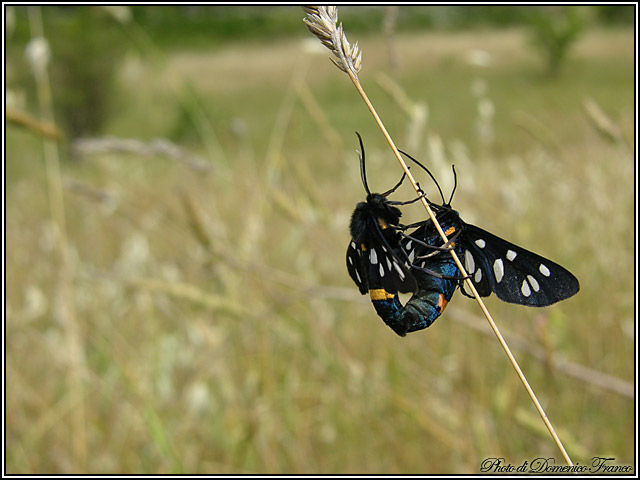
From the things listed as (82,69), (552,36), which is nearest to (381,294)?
(552,36)

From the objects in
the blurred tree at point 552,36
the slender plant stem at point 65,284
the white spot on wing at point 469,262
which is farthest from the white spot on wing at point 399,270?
the blurred tree at point 552,36

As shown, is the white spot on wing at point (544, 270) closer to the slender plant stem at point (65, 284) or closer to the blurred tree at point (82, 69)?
the slender plant stem at point (65, 284)

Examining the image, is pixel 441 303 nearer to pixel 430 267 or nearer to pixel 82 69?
pixel 430 267

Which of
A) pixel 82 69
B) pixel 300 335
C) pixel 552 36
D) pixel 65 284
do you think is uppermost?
pixel 552 36

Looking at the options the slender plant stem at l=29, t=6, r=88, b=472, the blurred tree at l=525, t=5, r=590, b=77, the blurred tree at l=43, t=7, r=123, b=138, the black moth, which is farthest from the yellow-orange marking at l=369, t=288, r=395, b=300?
the blurred tree at l=43, t=7, r=123, b=138

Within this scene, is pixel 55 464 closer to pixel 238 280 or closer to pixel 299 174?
pixel 238 280

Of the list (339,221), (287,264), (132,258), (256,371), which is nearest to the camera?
(256,371)

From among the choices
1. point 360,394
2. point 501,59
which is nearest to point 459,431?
point 360,394

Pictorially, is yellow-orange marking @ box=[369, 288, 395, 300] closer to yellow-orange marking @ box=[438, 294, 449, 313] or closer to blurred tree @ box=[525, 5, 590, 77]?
yellow-orange marking @ box=[438, 294, 449, 313]
